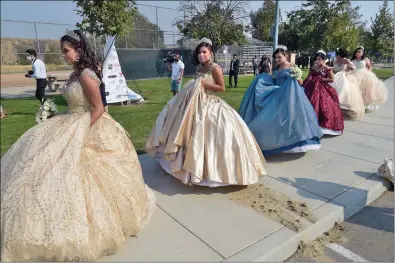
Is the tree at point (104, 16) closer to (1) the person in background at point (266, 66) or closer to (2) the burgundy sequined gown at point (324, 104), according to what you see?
(1) the person in background at point (266, 66)

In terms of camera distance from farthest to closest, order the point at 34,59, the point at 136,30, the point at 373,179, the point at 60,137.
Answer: the point at 136,30, the point at 34,59, the point at 373,179, the point at 60,137

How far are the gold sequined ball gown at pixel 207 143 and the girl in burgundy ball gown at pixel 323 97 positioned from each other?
2674 millimetres

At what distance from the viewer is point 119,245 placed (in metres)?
2.43

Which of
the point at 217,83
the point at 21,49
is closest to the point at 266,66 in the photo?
the point at 217,83

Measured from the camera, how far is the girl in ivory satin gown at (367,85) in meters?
8.13

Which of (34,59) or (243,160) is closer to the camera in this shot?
(243,160)

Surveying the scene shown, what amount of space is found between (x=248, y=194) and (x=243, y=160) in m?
0.42

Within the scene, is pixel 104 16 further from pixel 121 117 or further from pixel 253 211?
pixel 253 211

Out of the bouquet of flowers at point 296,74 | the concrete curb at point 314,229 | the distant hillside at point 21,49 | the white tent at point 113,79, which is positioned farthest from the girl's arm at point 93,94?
the distant hillside at point 21,49

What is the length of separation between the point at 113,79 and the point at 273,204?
27.1 ft

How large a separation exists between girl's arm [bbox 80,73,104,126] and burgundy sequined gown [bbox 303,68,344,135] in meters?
4.53

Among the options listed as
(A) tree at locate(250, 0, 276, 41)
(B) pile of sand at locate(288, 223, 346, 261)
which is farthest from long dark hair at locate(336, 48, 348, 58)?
(A) tree at locate(250, 0, 276, 41)

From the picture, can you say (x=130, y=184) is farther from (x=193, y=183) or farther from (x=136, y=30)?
(x=136, y=30)

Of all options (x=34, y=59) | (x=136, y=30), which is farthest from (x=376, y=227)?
(x=136, y=30)
